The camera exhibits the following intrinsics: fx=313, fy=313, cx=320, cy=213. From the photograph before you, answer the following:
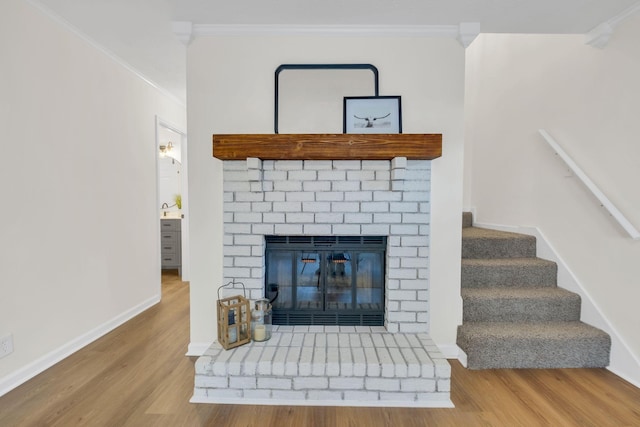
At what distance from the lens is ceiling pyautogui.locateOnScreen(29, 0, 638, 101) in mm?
1868

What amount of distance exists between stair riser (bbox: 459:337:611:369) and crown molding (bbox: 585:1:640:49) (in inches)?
76.8

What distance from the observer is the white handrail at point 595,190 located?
1860 millimetres

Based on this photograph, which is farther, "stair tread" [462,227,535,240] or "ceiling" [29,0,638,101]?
"stair tread" [462,227,535,240]

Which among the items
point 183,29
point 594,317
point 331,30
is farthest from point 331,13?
point 594,317

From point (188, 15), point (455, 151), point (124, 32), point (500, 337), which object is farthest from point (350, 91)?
Answer: point (500, 337)

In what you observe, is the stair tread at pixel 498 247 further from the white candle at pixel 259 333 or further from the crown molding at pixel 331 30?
the white candle at pixel 259 333

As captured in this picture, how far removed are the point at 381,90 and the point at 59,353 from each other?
2818 millimetres

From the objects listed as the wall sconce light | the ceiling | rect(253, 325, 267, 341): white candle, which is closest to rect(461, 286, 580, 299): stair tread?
rect(253, 325, 267, 341): white candle

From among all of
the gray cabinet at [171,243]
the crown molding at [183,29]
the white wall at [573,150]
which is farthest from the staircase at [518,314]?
the gray cabinet at [171,243]

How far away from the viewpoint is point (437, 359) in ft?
5.77

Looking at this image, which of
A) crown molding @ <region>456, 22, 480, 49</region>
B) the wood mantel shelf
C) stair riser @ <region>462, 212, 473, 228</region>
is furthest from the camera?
stair riser @ <region>462, 212, 473, 228</region>

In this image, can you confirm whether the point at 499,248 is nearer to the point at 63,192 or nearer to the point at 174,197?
the point at 63,192

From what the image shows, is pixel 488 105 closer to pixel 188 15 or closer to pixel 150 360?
pixel 188 15

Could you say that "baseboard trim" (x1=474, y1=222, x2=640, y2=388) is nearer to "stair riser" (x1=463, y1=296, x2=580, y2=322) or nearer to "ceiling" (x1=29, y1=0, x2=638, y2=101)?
"stair riser" (x1=463, y1=296, x2=580, y2=322)
